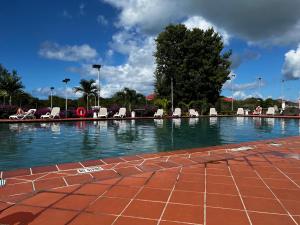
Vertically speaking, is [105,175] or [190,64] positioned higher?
[190,64]

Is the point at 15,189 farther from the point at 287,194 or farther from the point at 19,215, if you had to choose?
the point at 287,194

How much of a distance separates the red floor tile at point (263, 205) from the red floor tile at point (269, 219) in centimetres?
10

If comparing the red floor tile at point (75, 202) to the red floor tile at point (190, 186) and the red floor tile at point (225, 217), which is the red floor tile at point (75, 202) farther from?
the red floor tile at point (225, 217)

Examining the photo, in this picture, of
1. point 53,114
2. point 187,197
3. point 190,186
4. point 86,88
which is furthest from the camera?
point 86,88

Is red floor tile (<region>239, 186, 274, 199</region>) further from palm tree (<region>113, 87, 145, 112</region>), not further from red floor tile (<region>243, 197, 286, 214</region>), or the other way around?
palm tree (<region>113, 87, 145, 112</region>)

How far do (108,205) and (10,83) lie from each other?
107 ft

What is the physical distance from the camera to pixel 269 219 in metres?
2.39

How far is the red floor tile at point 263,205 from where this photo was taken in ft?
8.48

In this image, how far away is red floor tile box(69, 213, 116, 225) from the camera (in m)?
2.27

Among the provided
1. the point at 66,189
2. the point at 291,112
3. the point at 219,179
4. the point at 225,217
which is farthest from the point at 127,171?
the point at 291,112

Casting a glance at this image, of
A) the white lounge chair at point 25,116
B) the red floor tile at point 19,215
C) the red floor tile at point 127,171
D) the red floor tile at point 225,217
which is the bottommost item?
the red floor tile at point 225,217

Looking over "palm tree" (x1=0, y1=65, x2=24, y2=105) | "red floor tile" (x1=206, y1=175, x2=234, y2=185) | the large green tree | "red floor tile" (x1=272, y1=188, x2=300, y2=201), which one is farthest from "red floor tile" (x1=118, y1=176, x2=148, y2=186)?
"palm tree" (x1=0, y1=65, x2=24, y2=105)

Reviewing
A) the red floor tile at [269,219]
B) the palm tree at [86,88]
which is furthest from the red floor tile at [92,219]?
the palm tree at [86,88]

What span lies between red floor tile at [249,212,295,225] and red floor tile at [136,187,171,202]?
820mm
